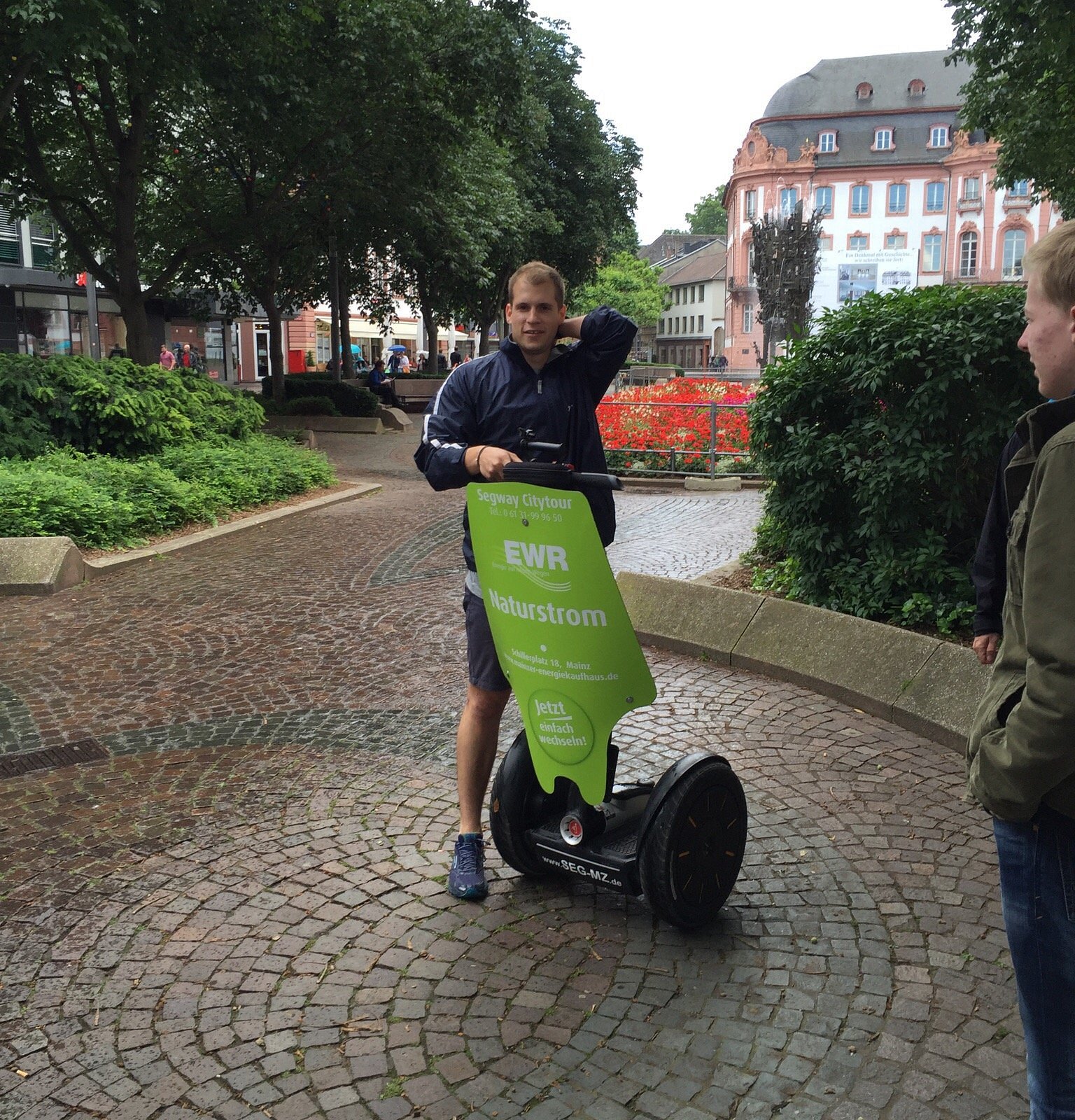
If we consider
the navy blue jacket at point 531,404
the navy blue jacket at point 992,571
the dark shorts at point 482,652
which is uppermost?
the navy blue jacket at point 531,404

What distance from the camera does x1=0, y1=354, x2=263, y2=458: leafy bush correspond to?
38.0 ft

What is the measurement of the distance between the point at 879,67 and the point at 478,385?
327 feet

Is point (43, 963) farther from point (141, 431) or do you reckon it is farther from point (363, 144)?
point (363, 144)

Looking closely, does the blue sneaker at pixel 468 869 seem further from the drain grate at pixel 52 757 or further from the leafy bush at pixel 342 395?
the leafy bush at pixel 342 395

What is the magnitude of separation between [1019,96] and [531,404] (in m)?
16.6

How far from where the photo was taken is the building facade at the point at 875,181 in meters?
83.2

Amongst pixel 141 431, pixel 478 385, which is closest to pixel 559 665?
pixel 478 385

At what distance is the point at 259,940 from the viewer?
11.0ft

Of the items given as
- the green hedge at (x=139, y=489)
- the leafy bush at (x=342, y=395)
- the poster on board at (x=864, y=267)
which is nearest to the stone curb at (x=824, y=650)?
the green hedge at (x=139, y=489)

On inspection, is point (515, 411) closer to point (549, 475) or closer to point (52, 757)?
point (549, 475)

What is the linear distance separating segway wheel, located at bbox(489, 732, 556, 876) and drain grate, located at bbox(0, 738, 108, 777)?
227cm

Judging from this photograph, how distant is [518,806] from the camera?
11.7 ft

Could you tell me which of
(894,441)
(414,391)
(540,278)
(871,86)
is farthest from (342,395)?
(871,86)

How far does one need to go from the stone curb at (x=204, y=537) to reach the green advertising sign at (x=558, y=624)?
655 cm
